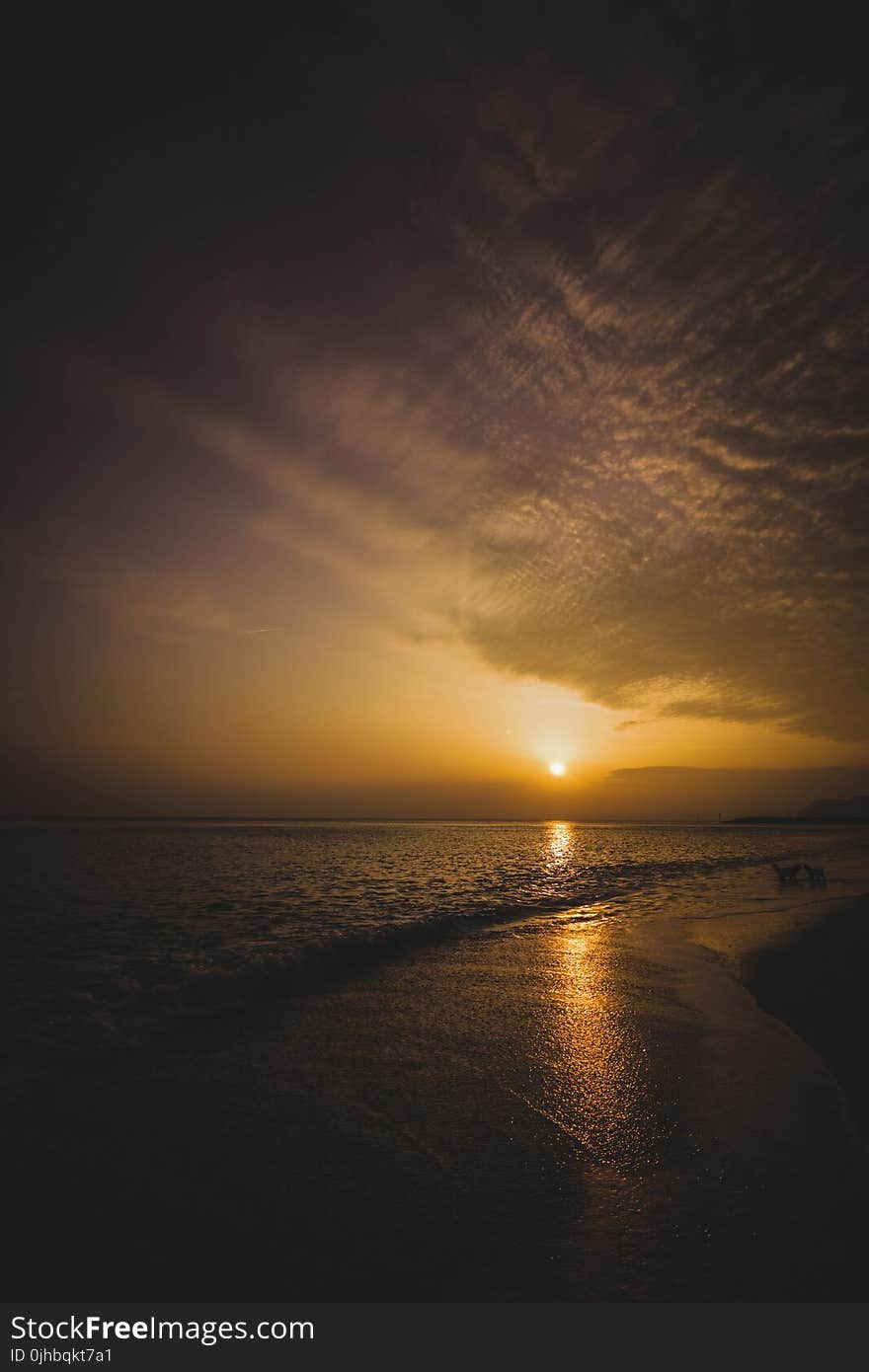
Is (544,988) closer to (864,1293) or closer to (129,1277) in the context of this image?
(864,1293)

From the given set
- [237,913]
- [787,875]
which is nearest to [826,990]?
[237,913]

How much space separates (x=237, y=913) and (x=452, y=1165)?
13828mm

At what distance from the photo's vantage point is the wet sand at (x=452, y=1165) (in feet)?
12.0

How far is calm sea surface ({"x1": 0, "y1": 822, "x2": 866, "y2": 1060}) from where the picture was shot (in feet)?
30.2

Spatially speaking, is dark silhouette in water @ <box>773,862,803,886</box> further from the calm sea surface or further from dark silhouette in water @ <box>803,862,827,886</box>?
the calm sea surface

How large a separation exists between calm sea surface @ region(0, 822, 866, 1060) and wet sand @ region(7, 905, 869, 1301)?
169cm

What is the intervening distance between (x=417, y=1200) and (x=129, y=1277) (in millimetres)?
1988

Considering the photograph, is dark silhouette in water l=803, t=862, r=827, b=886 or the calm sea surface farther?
dark silhouette in water l=803, t=862, r=827, b=886

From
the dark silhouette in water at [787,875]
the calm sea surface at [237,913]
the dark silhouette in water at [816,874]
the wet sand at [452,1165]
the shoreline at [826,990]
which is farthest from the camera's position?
the dark silhouette in water at [787,875]

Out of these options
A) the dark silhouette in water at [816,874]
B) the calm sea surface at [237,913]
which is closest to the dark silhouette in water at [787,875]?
the dark silhouette in water at [816,874]

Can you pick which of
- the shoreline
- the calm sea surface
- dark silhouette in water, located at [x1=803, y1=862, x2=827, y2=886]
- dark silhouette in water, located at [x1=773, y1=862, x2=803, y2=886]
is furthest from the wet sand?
dark silhouette in water, located at [x1=803, y1=862, x2=827, y2=886]

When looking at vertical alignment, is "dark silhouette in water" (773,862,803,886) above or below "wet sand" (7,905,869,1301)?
below

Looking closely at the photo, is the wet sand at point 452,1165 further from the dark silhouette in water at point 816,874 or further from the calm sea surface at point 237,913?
the dark silhouette in water at point 816,874

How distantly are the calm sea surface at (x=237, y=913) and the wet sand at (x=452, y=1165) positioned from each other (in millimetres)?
1690
